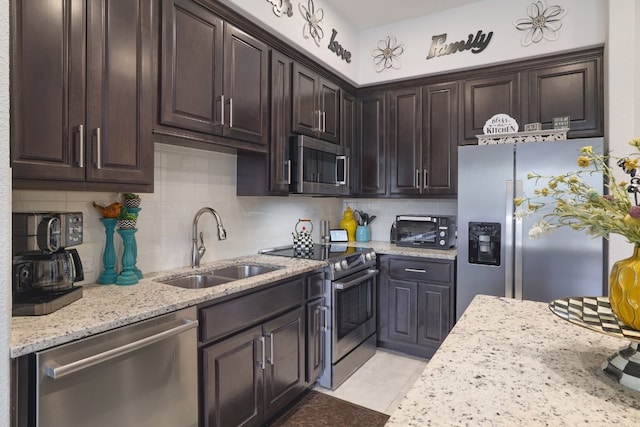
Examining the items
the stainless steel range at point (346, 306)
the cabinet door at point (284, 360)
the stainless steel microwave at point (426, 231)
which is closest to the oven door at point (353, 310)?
the stainless steel range at point (346, 306)

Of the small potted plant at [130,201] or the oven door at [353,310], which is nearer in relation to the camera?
the small potted plant at [130,201]

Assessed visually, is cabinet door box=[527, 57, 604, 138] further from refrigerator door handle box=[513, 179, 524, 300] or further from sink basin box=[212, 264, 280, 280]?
sink basin box=[212, 264, 280, 280]

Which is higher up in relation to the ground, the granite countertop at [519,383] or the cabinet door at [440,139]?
the cabinet door at [440,139]

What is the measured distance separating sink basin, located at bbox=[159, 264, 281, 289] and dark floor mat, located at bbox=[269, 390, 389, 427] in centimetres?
91

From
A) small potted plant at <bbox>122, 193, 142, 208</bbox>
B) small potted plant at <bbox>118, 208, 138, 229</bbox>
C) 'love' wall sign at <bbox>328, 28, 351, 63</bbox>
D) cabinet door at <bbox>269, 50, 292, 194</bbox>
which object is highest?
'love' wall sign at <bbox>328, 28, 351, 63</bbox>

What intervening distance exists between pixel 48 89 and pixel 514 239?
283 centimetres

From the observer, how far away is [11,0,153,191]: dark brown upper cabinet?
1.29 metres

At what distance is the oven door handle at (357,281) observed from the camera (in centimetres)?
261

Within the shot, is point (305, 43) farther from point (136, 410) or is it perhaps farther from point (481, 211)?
point (136, 410)

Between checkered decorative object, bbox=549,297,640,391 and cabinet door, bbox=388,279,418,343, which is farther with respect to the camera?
cabinet door, bbox=388,279,418,343

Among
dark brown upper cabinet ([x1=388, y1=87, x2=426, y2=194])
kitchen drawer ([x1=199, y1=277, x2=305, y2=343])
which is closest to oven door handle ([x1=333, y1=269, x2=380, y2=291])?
kitchen drawer ([x1=199, y1=277, x2=305, y2=343])

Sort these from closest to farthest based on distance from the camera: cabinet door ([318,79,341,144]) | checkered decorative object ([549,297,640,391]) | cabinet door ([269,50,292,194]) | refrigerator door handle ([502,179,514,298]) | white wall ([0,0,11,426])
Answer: checkered decorative object ([549,297,640,391])
white wall ([0,0,11,426])
cabinet door ([269,50,292,194])
refrigerator door handle ([502,179,514,298])
cabinet door ([318,79,341,144])

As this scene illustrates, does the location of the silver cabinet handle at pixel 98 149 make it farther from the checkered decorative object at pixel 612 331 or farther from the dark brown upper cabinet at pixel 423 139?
the dark brown upper cabinet at pixel 423 139

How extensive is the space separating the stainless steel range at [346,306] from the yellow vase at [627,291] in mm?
1827
